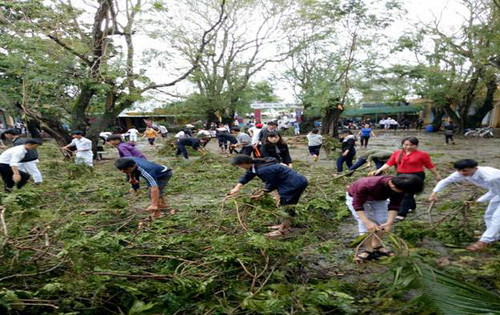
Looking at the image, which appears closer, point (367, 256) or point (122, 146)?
point (367, 256)

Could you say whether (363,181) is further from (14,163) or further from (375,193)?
(14,163)

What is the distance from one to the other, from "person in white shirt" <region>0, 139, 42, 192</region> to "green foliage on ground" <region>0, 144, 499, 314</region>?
1800mm

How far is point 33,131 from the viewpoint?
68.7ft

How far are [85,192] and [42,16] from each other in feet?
20.8

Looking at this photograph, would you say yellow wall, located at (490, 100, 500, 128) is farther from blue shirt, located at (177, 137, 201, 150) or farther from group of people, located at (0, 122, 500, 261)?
group of people, located at (0, 122, 500, 261)

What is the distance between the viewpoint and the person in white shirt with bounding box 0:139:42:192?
20.3 ft

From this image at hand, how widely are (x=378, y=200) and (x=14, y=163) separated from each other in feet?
21.0

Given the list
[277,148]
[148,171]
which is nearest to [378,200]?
[277,148]

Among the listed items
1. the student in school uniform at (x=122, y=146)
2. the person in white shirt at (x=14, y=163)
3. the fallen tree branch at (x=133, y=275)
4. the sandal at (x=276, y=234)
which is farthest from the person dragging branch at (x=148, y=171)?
the person in white shirt at (x=14, y=163)

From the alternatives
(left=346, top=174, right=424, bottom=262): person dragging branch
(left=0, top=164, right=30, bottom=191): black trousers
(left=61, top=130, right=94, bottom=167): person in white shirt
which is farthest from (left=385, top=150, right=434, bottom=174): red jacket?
(left=61, top=130, right=94, bottom=167): person in white shirt

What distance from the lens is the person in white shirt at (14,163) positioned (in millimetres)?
6188

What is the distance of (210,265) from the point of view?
10.8 ft

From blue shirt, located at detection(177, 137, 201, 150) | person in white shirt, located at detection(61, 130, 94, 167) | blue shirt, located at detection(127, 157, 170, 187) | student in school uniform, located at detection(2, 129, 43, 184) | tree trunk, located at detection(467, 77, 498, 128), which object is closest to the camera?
blue shirt, located at detection(127, 157, 170, 187)

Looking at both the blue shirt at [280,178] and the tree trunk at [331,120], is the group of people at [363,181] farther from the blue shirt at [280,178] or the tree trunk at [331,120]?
the tree trunk at [331,120]
